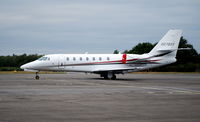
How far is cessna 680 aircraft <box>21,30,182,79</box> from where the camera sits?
42.1 meters

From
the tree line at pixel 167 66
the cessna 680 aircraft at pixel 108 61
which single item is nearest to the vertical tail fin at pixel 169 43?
the cessna 680 aircraft at pixel 108 61

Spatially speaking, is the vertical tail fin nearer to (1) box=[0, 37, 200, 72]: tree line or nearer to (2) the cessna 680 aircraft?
(2) the cessna 680 aircraft

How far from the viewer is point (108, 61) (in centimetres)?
4328

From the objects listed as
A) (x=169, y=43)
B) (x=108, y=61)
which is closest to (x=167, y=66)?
(x=169, y=43)

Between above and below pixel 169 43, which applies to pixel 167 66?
below

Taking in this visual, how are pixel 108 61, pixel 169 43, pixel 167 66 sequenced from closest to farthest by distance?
pixel 108 61 < pixel 169 43 < pixel 167 66

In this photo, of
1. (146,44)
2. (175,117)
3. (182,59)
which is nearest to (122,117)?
(175,117)

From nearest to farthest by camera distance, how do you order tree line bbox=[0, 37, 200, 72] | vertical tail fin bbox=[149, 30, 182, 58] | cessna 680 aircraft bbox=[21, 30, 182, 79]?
cessna 680 aircraft bbox=[21, 30, 182, 79]
vertical tail fin bbox=[149, 30, 182, 58]
tree line bbox=[0, 37, 200, 72]

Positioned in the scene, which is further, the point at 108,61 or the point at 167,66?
the point at 167,66

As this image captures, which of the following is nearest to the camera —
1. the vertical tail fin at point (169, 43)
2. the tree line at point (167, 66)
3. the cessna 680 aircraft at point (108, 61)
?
the cessna 680 aircraft at point (108, 61)

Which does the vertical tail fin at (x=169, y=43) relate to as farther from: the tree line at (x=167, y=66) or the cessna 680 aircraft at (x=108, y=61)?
the tree line at (x=167, y=66)

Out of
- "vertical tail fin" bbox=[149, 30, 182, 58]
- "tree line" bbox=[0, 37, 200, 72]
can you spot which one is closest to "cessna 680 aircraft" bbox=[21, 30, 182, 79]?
"vertical tail fin" bbox=[149, 30, 182, 58]

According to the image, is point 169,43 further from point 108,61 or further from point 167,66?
point 167,66

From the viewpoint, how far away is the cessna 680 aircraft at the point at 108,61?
42062 millimetres
